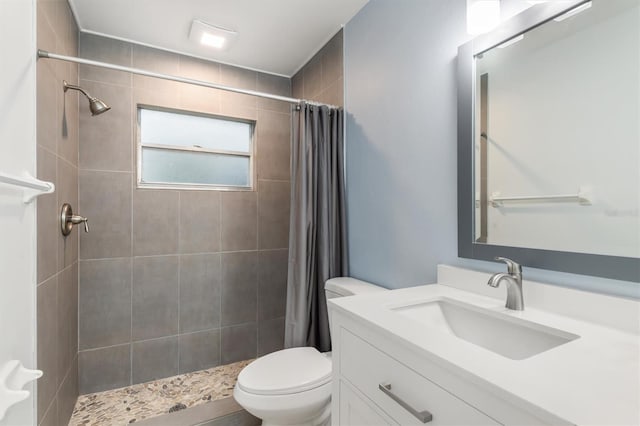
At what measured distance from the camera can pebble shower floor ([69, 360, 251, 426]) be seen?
1755 mm

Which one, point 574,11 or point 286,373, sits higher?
point 574,11

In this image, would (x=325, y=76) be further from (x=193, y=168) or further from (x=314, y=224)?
(x=193, y=168)

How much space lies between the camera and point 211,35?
200cm

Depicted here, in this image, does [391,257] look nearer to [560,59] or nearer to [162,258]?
[560,59]

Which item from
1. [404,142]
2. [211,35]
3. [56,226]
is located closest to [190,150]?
[211,35]

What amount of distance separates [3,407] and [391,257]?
1441 mm

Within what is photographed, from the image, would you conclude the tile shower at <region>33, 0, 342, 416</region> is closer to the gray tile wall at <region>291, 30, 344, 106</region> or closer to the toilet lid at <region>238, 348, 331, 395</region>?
the gray tile wall at <region>291, 30, 344, 106</region>

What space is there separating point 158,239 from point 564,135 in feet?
7.49

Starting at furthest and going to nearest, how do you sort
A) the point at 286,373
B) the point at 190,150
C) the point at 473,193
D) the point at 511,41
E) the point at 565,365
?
the point at 190,150, the point at 286,373, the point at 473,193, the point at 511,41, the point at 565,365

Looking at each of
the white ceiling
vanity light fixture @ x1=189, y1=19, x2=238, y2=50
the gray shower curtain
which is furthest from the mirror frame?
vanity light fixture @ x1=189, y1=19, x2=238, y2=50

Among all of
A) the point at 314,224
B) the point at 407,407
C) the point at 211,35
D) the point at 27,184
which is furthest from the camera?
the point at 211,35

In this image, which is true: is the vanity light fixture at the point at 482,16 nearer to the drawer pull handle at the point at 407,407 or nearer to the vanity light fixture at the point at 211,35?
the drawer pull handle at the point at 407,407

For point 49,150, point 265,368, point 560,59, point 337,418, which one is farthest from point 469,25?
point 49,150

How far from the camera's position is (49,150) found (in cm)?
137
